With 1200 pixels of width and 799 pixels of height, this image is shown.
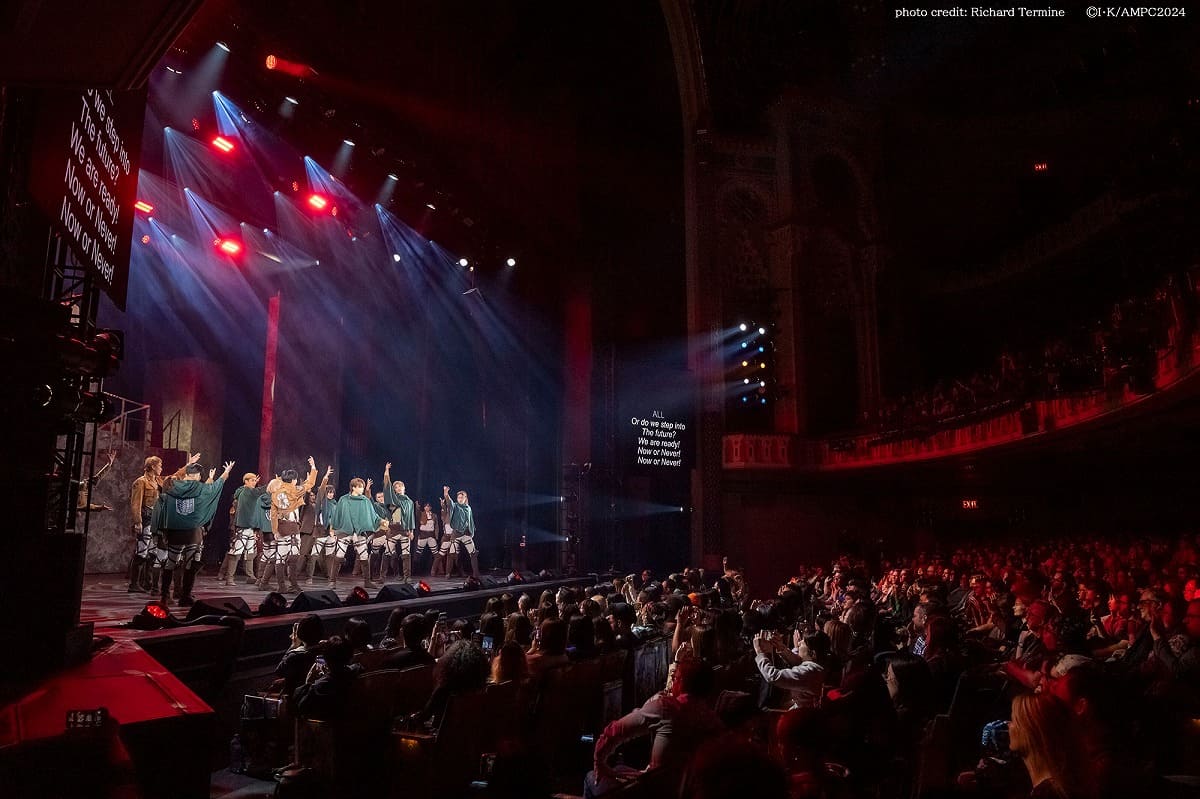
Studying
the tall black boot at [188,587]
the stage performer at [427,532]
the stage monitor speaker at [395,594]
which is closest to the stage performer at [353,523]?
the stage performer at [427,532]

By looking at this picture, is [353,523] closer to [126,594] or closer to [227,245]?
[126,594]

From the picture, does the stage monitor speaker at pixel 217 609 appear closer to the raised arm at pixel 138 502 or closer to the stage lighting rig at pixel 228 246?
the raised arm at pixel 138 502

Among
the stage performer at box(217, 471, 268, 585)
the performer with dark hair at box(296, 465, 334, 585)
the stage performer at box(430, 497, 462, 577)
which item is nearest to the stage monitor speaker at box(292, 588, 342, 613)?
the stage performer at box(217, 471, 268, 585)

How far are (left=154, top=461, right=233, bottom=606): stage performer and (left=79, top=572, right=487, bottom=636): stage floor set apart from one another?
635 mm

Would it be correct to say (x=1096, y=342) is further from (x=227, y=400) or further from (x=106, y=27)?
(x=227, y=400)

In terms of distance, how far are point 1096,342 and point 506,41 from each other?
1476 centimetres

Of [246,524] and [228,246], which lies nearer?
[246,524]

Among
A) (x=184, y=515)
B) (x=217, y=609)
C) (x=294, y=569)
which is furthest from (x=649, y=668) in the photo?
(x=294, y=569)

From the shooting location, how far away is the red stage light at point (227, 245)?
17.3m

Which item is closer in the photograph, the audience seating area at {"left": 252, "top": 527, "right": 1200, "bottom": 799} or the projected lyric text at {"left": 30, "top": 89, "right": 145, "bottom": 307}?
the audience seating area at {"left": 252, "top": 527, "right": 1200, "bottom": 799}

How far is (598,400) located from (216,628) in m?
12.7

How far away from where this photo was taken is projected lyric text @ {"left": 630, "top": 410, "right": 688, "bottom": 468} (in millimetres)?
18422

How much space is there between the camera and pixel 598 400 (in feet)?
62.3

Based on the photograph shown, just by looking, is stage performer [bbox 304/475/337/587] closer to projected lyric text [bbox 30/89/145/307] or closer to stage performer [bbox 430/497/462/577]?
stage performer [bbox 430/497/462/577]
